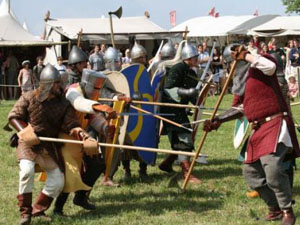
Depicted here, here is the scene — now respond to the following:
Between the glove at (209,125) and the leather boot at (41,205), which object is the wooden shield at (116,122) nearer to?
the leather boot at (41,205)

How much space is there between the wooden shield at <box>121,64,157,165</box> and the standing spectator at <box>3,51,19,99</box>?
501 inches

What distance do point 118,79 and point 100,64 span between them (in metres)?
1.61

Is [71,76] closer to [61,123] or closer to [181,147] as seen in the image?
[61,123]

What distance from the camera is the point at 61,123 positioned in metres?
5.46

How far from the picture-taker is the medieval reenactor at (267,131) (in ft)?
A: 16.2

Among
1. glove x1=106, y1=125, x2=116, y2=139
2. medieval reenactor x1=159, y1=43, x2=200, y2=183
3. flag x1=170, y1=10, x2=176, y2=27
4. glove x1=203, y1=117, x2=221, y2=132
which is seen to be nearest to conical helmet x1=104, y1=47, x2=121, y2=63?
medieval reenactor x1=159, y1=43, x2=200, y2=183

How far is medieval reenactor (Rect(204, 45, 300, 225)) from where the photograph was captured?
4926mm

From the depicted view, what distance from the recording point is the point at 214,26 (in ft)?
83.9

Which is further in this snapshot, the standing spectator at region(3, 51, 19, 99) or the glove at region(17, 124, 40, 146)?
the standing spectator at region(3, 51, 19, 99)

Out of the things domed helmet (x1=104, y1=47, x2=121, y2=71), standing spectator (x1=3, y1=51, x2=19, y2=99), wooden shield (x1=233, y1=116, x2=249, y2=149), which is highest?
domed helmet (x1=104, y1=47, x2=121, y2=71)

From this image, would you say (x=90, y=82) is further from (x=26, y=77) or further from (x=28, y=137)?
(x=26, y=77)

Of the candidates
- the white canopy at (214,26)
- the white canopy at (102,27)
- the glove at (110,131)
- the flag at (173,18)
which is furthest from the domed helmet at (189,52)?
the flag at (173,18)

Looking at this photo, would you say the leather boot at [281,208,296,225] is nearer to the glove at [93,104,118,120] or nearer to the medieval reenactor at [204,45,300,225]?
the medieval reenactor at [204,45,300,225]

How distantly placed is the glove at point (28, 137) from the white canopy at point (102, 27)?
1545cm
